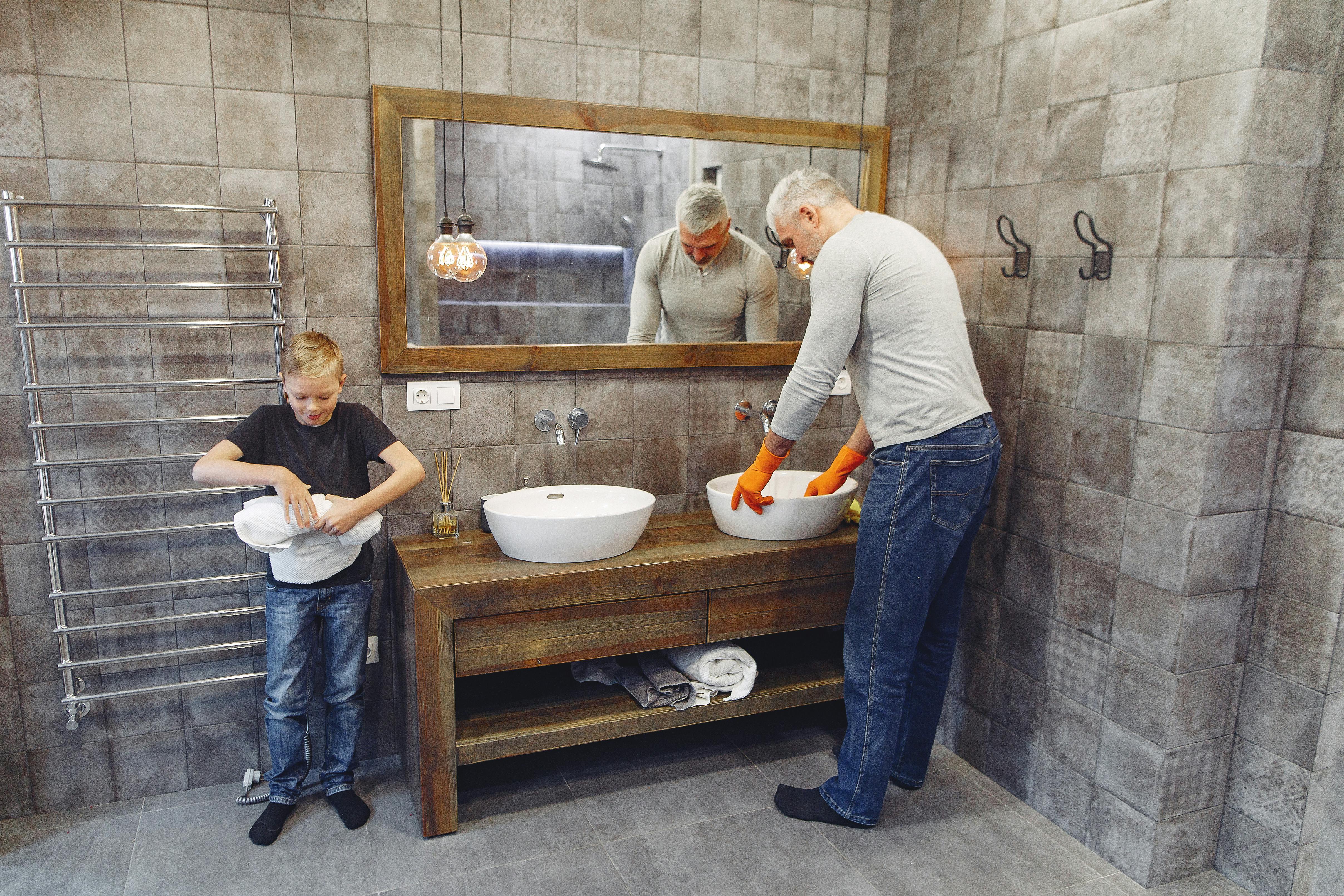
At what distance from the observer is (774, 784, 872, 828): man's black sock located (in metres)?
2.51

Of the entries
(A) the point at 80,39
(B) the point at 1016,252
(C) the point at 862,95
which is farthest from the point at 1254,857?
(A) the point at 80,39

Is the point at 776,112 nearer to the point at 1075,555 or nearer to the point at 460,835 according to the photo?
the point at 1075,555

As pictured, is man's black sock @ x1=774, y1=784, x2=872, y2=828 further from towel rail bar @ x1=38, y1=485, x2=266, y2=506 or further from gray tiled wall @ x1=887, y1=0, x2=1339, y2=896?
towel rail bar @ x1=38, y1=485, x2=266, y2=506

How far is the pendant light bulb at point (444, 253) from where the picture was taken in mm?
2553

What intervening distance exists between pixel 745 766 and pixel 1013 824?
0.76 m

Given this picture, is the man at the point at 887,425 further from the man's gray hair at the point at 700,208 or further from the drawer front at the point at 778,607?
the man's gray hair at the point at 700,208

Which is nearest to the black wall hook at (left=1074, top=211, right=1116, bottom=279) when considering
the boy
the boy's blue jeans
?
the boy

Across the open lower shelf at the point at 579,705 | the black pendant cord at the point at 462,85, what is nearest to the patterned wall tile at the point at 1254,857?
the open lower shelf at the point at 579,705

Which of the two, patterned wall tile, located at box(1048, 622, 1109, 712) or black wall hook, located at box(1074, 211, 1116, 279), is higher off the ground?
black wall hook, located at box(1074, 211, 1116, 279)

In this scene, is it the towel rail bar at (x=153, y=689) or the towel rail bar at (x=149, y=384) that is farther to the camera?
the towel rail bar at (x=153, y=689)

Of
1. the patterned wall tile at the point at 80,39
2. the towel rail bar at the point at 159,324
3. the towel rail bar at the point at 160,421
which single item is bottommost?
the towel rail bar at the point at 160,421

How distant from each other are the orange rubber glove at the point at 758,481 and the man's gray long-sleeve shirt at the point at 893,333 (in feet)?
0.76

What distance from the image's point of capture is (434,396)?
2672 millimetres

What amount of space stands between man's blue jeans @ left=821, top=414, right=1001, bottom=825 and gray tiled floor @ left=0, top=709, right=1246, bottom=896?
0.65ft
